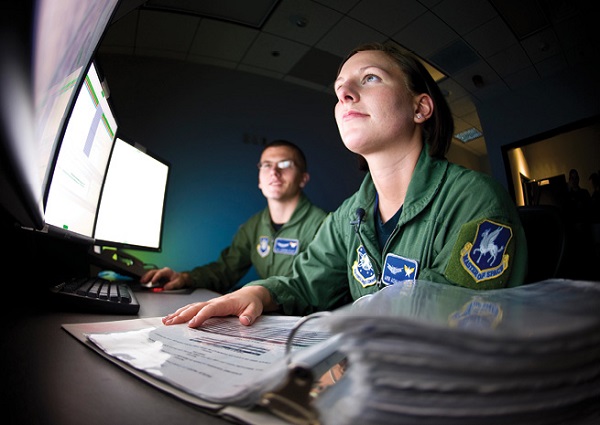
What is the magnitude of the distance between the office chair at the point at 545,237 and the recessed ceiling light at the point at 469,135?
13 centimetres

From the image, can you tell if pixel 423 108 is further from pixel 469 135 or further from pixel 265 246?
pixel 265 246

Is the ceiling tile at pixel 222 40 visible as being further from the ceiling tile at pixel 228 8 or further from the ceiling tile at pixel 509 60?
the ceiling tile at pixel 509 60

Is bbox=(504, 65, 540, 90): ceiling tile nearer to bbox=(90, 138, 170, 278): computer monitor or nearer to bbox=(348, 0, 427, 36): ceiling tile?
bbox=(348, 0, 427, 36): ceiling tile

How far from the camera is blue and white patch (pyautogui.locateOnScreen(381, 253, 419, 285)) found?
45 cm

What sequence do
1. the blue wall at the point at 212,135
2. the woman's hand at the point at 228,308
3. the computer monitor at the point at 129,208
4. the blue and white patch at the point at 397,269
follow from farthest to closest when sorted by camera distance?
the computer monitor at the point at 129,208 < the blue wall at the point at 212,135 < the blue and white patch at the point at 397,269 < the woman's hand at the point at 228,308

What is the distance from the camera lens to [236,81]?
0.66 meters

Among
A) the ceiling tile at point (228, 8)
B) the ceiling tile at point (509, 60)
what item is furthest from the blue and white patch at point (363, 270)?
the ceiling tile at point (228, 8)

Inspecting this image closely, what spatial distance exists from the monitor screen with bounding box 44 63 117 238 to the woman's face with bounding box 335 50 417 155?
43 centimetres

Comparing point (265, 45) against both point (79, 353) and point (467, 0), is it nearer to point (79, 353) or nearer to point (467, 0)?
point (467, 0)

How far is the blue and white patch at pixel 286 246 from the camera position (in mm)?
1092

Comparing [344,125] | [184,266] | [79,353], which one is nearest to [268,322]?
[79,353]

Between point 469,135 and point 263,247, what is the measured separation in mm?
875

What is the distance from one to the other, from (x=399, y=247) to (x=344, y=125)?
244 millimetres

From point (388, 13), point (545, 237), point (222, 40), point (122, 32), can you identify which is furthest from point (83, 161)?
point (545, 237)
